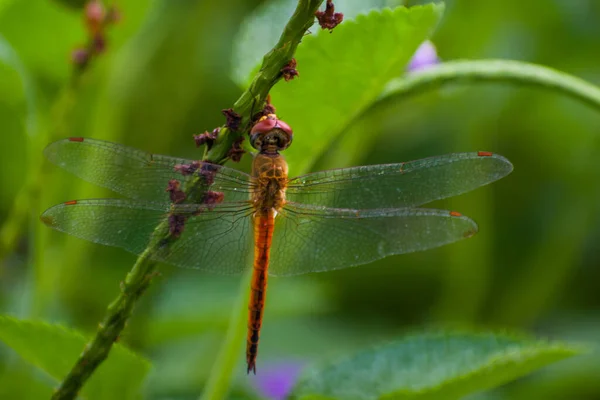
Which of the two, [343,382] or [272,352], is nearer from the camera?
[343,382]

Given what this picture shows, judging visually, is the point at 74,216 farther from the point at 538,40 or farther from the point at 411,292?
the point at 538,40

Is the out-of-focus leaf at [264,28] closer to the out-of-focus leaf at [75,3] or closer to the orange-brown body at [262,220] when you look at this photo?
the orange-brown body at [262,220]

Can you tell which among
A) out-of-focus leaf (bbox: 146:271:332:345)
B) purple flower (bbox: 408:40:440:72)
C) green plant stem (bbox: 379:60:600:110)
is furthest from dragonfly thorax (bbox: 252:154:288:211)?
out-of-focus leaf (bbox: 146:271:332:345)

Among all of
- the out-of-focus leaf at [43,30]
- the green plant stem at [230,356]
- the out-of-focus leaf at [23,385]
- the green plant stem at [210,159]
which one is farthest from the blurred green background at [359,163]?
the green plant stem at [210,159]

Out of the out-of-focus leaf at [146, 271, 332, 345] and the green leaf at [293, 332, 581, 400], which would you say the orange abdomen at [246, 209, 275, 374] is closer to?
the green leaf at [293, 332, 581, 400]

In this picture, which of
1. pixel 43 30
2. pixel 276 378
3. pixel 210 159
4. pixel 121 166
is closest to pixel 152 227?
pixel 121 166

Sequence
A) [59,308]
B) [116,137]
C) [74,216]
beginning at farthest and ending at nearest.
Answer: [116,137] → [59,308] → [74,216]

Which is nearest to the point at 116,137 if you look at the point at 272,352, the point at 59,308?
the point at 59,308
